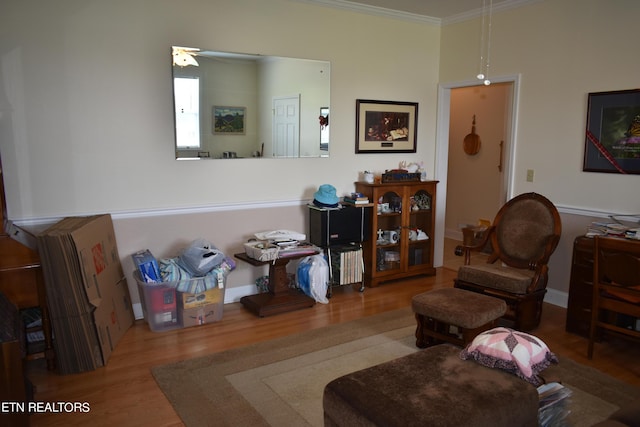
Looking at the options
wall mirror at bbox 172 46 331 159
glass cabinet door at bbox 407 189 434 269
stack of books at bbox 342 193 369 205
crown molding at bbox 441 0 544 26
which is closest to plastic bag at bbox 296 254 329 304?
stack of books at bbox 342 193 369 205

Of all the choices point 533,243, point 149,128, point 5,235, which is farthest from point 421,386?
point 149,128

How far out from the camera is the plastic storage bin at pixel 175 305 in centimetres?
359

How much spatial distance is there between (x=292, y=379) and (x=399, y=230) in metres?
2.33

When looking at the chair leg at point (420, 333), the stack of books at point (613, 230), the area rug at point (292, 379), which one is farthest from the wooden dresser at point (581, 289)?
the chair leg at point (420, 333)

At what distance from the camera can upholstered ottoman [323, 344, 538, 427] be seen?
185 centimetres

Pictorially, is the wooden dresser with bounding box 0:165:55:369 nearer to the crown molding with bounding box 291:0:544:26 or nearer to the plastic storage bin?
the plastic storage bin

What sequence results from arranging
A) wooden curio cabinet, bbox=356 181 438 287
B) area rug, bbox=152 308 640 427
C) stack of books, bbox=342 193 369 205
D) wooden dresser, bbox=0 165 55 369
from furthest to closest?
wooden curio cabinet, bbox=356 181 438 287, stack of books, bbox=342 193 369 205, wooden dresser, bbox=0 165 55 369, area rug, bbox=152 308 640 427

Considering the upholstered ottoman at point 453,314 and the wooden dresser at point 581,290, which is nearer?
the upholstered ottoman at point 453,314

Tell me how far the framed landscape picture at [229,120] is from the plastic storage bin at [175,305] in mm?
1275

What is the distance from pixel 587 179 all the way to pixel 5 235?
4.34 m

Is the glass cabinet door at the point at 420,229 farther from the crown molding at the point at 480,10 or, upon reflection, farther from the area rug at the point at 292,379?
the crown molding at the point at 480,10

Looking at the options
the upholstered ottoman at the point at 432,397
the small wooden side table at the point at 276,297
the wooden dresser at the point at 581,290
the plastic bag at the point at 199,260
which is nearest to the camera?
the upholstered ottoman at the point at 432,397

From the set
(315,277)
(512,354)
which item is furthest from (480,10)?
(512,354)

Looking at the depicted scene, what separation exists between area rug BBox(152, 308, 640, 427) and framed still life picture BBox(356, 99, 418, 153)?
205 centimetres
